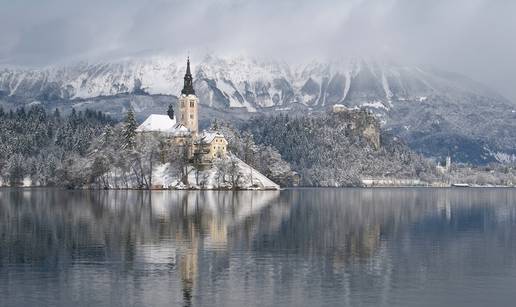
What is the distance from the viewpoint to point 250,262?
206ft

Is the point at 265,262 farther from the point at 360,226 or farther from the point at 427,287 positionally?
the point at 360,226

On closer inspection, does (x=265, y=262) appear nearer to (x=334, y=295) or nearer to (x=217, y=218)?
(x=334, y=295)

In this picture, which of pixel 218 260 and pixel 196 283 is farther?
pixel 218 260

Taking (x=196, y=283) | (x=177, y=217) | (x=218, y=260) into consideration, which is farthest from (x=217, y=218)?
(x=196, y=283)

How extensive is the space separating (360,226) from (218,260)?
39.0m

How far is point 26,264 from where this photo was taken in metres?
60.5

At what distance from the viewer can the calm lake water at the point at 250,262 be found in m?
48.7

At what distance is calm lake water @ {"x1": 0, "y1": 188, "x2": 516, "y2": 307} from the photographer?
48.7 m

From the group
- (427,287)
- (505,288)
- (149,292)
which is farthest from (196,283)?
(505,288)

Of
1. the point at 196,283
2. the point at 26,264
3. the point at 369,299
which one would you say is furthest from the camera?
the point at 26,264

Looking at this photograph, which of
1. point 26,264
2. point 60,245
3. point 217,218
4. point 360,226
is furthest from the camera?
point 217,218

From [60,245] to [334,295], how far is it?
32.9 meters

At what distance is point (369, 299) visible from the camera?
48.1 m

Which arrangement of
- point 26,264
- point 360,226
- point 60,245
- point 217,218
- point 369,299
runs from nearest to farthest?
point 369,299 < point 26,264 < point 60,245 < point 360,226 < point 217,218
